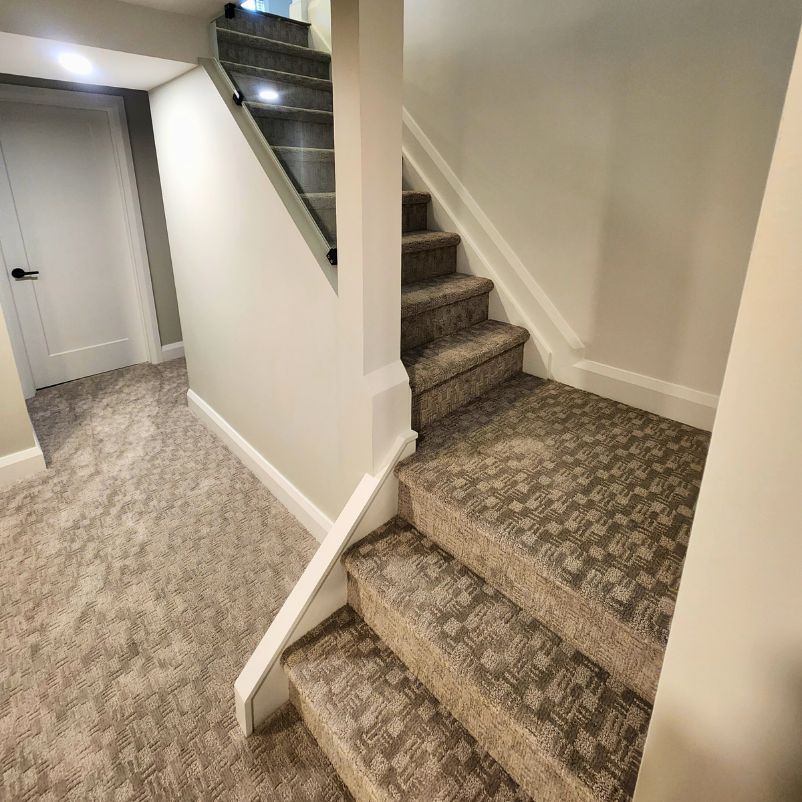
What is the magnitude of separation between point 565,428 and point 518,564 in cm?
71

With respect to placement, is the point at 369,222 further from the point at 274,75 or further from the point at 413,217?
the point at 274,75

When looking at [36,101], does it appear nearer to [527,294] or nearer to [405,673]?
[527,294]

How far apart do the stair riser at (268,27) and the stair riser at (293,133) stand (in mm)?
498

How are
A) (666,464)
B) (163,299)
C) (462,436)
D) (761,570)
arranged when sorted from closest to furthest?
(761,570) < (666,464) < (462,436) < (163,299)

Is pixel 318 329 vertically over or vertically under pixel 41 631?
over

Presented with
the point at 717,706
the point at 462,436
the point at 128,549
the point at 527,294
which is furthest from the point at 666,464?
the point at 128,549

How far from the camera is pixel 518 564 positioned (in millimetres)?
1304

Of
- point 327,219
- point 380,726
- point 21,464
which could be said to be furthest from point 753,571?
point 21,464

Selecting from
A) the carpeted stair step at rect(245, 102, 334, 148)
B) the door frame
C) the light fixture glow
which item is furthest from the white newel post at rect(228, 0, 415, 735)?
the door frame

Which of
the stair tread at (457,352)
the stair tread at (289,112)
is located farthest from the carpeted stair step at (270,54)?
the stair tread at (457,352)

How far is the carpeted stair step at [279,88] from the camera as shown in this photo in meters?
1.99

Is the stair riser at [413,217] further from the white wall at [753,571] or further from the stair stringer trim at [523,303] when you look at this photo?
the white wall at [753,571]

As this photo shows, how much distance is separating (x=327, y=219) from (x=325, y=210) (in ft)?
0.12

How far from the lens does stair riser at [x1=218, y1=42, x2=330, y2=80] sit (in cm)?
208
